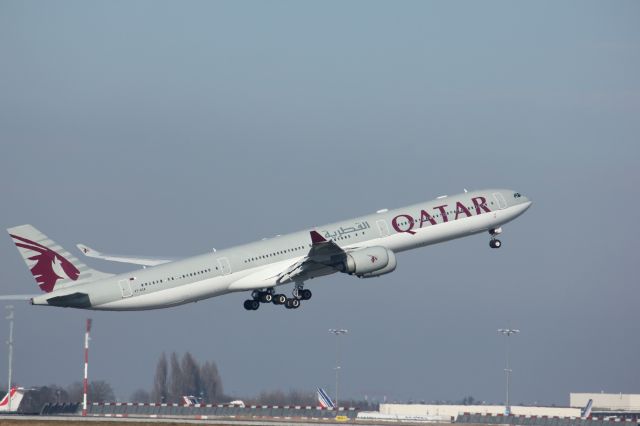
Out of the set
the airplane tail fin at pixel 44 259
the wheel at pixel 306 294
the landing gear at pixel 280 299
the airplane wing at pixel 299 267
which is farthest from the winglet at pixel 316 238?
the airplane tail fin at pixel 44 259

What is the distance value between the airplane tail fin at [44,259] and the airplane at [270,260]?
0.06 meters

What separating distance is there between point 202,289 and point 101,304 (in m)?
6.64

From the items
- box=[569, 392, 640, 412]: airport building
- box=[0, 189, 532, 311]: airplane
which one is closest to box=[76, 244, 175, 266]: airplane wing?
box=[0, 189, 532, 311]: airplane

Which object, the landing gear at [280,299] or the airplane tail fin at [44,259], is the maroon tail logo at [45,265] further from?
→ the landing gear at [280,299]

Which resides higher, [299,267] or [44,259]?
[299,267]

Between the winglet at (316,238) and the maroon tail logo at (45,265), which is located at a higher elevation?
the winglet at (316,238)

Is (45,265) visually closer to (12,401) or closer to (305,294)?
(12,401)

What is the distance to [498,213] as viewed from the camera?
322ft

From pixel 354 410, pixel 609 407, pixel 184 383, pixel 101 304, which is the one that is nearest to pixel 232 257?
pixel 101 304

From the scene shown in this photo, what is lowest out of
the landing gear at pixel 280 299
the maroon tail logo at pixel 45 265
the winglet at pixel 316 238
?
the landing gear at pixel 280 299

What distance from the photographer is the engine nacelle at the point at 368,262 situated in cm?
8869

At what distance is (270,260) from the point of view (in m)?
88.2

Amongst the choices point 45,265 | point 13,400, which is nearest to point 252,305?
point 45,265

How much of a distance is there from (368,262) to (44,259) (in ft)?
69.0
